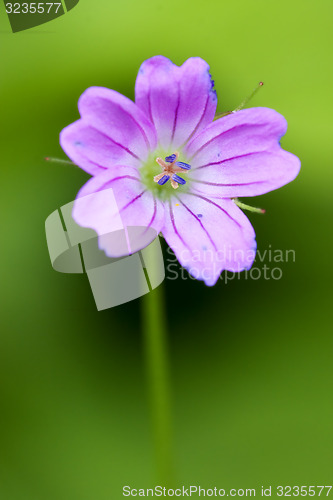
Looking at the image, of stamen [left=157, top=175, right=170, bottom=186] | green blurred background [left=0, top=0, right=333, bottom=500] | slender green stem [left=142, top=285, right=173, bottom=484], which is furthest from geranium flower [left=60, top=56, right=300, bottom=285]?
green blurred background [left=0, top=0, right=333, bottom=500]

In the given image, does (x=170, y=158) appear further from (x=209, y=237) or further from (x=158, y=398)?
(x=158, y=398)

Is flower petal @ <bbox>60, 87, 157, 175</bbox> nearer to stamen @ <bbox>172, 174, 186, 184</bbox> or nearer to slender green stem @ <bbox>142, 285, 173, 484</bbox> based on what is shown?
stamen @ <bbox>172, 174, 186, 184</bbox>

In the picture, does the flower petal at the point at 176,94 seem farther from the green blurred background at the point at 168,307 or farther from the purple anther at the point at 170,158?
the green blurred background at the point at 168,307

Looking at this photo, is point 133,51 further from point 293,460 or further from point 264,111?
point 293,460

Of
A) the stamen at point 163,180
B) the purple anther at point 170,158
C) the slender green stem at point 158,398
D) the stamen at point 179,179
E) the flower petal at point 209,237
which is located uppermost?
the purple anther at point 170,158

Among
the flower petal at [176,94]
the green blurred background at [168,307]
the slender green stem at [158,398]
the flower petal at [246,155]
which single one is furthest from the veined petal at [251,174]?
the green blurred background at [168,307]

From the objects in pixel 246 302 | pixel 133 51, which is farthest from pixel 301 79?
pixel 246 302
